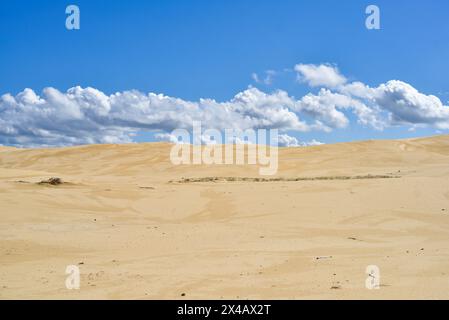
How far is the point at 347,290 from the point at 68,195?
9.48 meters

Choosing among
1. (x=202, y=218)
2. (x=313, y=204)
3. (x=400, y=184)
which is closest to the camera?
(x=202, y=218)

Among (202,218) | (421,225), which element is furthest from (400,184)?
(202,218)

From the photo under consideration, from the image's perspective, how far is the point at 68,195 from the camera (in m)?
12.9

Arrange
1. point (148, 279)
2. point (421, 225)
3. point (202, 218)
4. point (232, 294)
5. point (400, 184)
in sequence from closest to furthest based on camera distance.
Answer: point (232, 294) < point (148, 279) < point (421, 225) < point (202, 218) < point (400, 184)

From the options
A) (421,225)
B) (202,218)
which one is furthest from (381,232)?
(202,218)

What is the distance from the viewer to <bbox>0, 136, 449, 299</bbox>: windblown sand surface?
5.32 metres

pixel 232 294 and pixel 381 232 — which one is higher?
pixel 381 232

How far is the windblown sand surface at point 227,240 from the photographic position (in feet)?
17.4

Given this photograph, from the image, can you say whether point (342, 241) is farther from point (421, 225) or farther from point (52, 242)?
point (52, 242)

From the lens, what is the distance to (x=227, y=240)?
8.52 meters

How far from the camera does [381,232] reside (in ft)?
31.1
